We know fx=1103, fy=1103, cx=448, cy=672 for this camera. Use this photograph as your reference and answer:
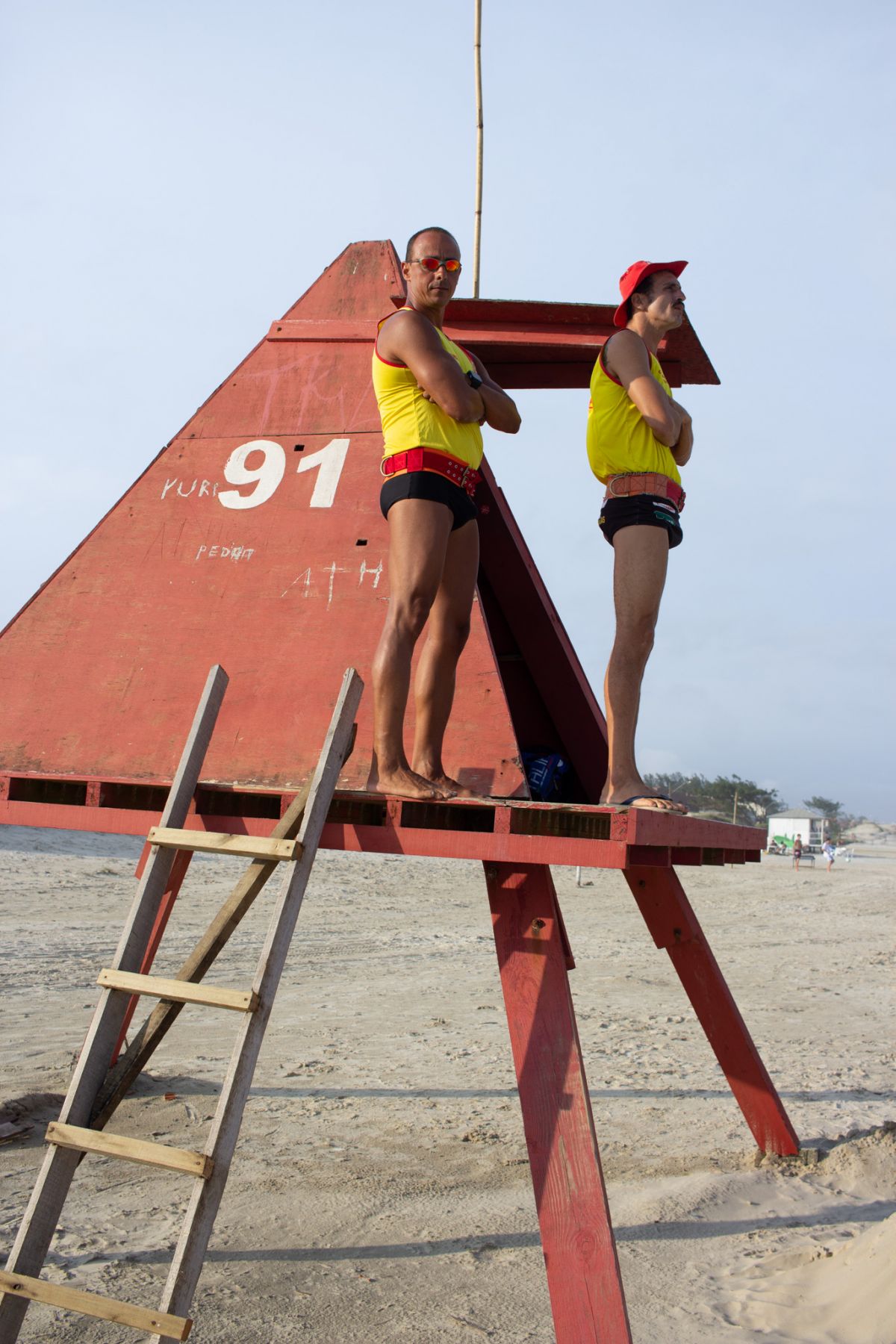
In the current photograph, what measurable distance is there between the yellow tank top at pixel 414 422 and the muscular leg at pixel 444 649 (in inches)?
12.1

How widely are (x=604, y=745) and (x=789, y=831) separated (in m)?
73.1

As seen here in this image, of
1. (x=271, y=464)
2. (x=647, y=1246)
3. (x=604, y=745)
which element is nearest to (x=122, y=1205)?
(x=647, y=1246)

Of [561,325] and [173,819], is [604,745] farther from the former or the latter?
[173,819]

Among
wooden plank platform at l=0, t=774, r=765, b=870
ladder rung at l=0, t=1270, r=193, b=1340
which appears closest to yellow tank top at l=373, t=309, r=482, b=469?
wooden plank platform at l=0, t=774, r=765, b=870

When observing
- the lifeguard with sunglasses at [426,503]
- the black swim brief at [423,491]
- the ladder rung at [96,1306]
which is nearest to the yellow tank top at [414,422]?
the lifeguard with sunglasses at [426,503]

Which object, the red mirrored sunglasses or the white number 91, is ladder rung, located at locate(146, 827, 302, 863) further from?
the red mirrored sunglasses

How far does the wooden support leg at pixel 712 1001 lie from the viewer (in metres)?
5.36

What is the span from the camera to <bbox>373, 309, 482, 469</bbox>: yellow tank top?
3830 millimetres

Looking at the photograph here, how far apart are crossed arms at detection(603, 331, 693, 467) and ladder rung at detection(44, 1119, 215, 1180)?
279 centimetres

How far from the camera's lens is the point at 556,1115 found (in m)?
3.33

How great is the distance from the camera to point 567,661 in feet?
18.0

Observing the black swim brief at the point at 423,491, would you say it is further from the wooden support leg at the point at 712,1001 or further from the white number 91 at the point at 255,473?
the wooden support leg at the point at 712,1001

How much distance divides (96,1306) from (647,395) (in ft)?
10.8

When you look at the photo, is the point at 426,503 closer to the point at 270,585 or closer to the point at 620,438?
the point at 620,438
